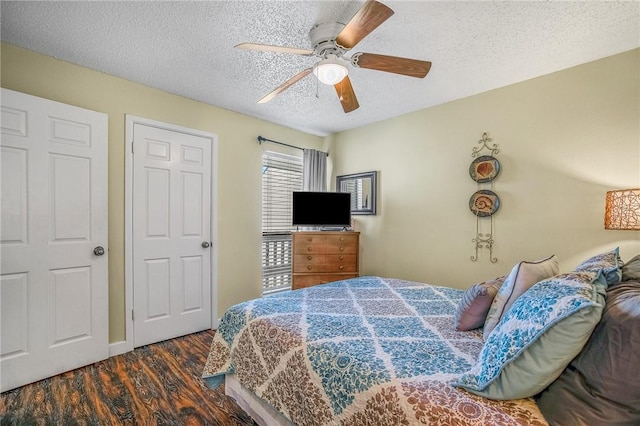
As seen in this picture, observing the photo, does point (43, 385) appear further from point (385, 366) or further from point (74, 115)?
point (385, 366)

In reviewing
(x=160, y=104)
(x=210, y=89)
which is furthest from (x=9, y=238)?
(x=210, y=89)

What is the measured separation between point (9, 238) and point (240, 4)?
2276 millimetres

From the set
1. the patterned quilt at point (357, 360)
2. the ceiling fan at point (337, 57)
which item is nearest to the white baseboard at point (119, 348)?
the patterned quilt at point (357, 360)

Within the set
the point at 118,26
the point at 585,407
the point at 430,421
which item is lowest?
the point at 430,421

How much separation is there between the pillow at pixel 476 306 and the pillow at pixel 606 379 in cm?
57

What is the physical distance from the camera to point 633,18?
1.83 m

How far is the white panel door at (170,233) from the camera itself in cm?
278

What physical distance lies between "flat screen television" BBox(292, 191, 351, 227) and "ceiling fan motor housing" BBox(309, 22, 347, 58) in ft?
6.37

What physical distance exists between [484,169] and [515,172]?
255 mm

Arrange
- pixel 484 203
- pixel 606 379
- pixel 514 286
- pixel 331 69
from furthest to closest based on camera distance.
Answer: pixel 484 203
pixel 331 69
pixel 514 286
pixel 606 379

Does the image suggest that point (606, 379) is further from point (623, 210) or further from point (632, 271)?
point (623, 210)

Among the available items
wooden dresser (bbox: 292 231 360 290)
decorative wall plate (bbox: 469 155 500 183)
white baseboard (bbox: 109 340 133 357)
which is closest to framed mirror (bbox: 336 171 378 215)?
wooden dresser (bbox: 292 231 360 290)

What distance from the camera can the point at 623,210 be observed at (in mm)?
1853

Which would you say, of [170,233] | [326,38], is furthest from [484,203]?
[170,233]
